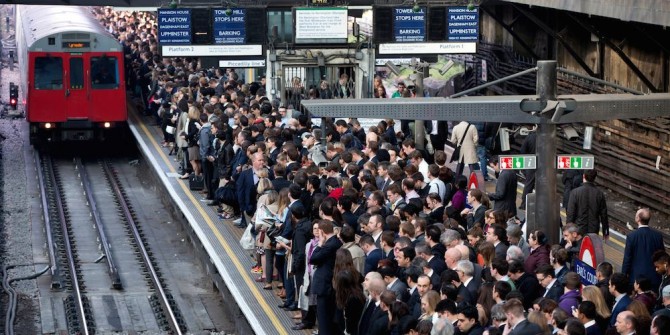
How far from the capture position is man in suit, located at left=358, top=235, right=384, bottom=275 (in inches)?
582

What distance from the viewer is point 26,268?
23125 mm

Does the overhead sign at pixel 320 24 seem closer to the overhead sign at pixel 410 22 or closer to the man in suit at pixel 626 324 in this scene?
→ the overhead sign at pixel 410 22

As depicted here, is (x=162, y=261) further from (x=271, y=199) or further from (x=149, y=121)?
(x=149, y=121)

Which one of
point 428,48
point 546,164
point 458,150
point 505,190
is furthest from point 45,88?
point 546,164

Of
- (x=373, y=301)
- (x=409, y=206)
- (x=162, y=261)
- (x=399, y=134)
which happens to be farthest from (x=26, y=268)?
(x=373, y=301)

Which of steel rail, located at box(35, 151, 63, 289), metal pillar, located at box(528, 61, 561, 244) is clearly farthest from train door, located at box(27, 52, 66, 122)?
metal pillar, located at box(528, 61, 561, 244)

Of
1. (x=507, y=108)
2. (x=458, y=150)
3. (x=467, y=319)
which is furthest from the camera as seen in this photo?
(x=458, y=150)

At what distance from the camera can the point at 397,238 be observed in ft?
47.8

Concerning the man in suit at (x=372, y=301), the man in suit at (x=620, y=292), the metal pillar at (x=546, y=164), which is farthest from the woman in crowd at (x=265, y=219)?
the man in suit at (x=620, y=292)

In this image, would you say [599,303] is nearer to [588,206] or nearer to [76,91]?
[588,206]

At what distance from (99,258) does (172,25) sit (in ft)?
17.6

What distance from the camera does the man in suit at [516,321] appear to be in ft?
37.9

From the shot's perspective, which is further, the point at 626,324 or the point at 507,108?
the point at 507,108

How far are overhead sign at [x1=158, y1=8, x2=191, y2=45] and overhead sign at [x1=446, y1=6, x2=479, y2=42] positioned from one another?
4931 millimetres
